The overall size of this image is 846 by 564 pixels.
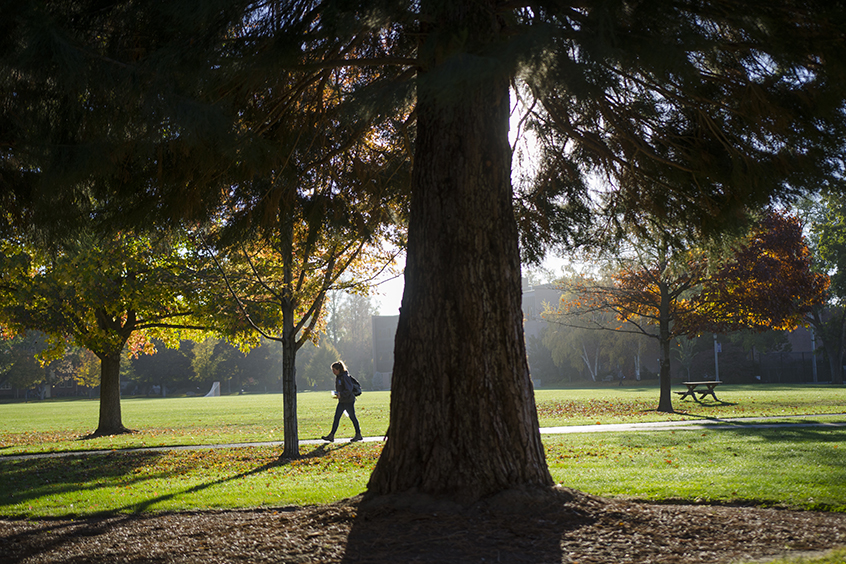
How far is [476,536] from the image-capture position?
4469mm

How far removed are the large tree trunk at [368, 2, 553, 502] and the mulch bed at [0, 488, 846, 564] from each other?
0.28 meters

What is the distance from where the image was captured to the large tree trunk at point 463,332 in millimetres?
5121

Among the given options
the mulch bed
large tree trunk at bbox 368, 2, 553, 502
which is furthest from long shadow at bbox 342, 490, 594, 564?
large tree trunk at bbox 368, 2, 553, 502

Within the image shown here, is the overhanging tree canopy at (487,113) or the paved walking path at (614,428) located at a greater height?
the overhanging tree canopy at (487,113)

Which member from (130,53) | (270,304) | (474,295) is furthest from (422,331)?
(270,304)

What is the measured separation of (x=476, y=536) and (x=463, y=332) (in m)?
1.53

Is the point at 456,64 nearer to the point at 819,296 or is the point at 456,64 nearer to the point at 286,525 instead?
the point at 286,525

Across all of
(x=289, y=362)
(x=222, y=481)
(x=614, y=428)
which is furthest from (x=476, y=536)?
(x=614, y=428)

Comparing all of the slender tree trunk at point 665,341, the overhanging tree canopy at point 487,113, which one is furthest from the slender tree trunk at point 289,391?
the slender tree trunk at point 665,341

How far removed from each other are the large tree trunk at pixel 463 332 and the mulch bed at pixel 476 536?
284mm

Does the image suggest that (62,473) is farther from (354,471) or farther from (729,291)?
(729,291)

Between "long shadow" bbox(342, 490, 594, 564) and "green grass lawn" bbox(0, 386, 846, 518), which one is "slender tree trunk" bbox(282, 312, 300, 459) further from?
"long shadow" bbox(342, 490, 594, 564)

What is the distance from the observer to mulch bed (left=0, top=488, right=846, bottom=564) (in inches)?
165

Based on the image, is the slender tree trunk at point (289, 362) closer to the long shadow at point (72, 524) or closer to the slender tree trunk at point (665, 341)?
the long shadow at point (72, 524)
